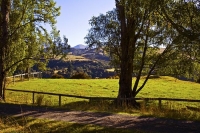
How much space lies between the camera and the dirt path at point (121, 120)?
11242 millimetres

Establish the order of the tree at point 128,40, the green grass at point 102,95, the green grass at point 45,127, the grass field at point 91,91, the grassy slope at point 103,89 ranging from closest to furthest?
the green grass at point 45,127 → the green grass at point 102,95 → the tree at point 128,40 → the grass field at point 91,91 → the grassy slope at point 103,89

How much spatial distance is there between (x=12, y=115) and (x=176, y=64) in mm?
12347

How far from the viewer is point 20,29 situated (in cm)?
2580

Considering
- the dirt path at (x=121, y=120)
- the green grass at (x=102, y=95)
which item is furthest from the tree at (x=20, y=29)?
the dirt path at (x=121, y=120)

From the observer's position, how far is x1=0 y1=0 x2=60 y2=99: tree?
75.9 feet

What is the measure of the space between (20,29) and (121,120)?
1643 cm

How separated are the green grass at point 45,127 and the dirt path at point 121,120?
706 mm

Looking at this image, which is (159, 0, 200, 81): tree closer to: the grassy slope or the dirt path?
the dirt path

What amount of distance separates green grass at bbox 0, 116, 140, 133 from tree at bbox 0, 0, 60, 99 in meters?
11.3

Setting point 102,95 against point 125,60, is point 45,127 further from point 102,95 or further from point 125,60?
point 102,95

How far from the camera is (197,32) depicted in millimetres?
13359

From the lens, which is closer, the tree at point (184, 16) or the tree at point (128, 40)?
the tree at point (184, 16)

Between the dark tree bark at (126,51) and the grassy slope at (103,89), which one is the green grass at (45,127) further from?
the grassy slope at (103,89)

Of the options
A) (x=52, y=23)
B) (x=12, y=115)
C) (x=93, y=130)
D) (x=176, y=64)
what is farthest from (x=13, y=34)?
(x=93, y=130)
